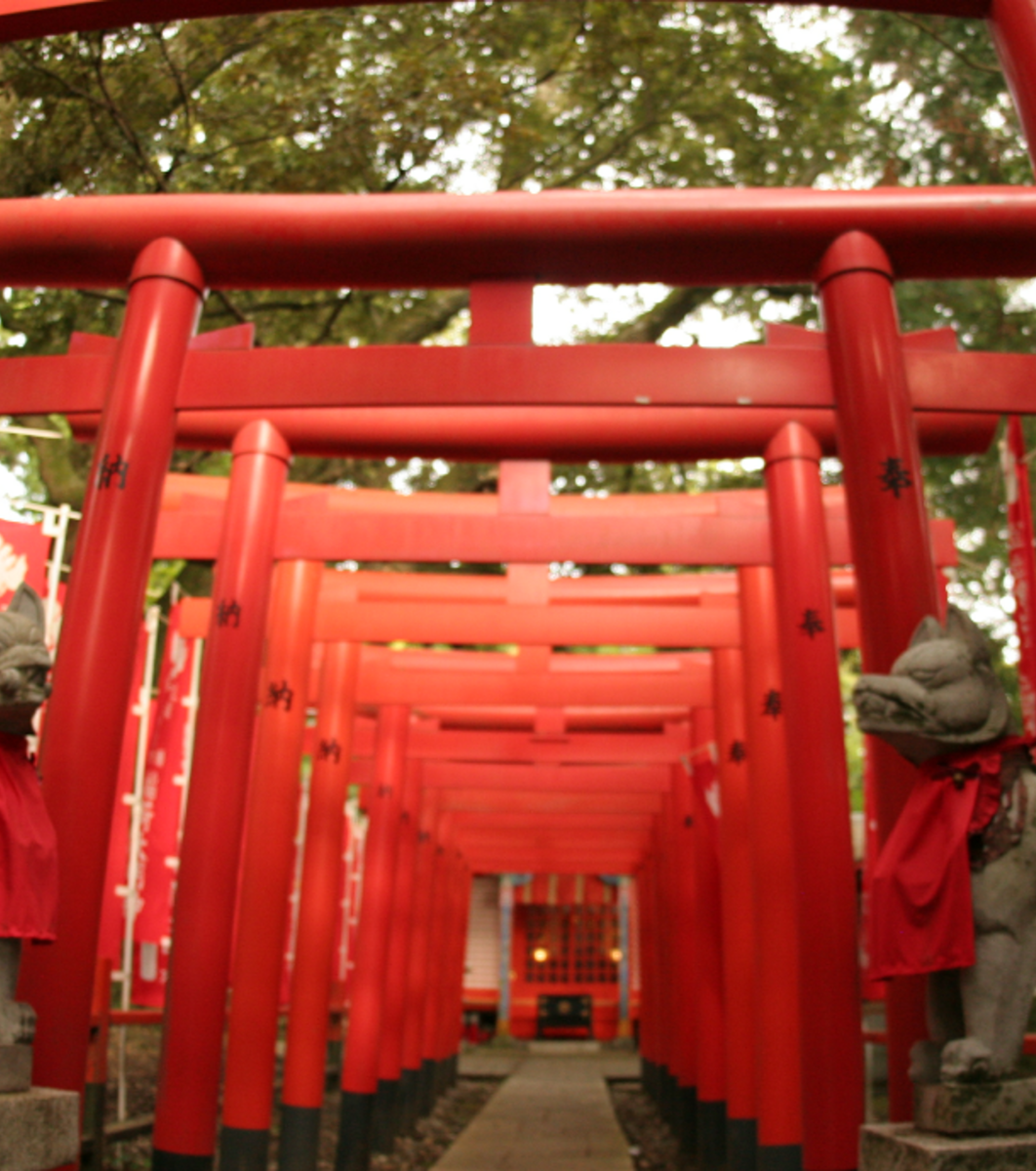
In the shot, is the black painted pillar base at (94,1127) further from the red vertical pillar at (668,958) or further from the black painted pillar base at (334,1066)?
the black painted pillar base at (334,1066)

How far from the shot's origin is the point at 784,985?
283 inches

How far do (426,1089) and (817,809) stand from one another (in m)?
12.1

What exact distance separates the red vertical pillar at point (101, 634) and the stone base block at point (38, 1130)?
25.9 inches

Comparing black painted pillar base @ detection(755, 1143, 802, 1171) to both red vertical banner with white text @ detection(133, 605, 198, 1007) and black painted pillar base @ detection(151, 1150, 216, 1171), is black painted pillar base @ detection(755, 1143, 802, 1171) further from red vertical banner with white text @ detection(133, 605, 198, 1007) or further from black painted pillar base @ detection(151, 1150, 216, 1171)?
red vertical banner with white text @ detection(133, 605, 198, 1007)

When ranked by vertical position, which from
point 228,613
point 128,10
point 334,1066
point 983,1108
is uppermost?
point 128,10

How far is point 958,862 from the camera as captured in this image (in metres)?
3.55

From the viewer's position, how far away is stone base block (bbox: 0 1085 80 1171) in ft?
10.8

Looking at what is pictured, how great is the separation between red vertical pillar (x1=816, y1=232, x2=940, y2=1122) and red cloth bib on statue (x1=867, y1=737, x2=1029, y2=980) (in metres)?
0.51

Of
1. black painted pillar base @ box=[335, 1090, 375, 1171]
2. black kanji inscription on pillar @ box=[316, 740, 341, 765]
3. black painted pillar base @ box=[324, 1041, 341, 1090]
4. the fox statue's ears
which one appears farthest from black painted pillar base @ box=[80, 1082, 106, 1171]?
black painted pillar base @ box=[324, 1041, 341, 1090]

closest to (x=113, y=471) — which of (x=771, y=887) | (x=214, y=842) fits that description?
(x=214, y=842)

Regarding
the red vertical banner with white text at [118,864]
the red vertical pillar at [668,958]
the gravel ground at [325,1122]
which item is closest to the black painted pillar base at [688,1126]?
the red vertical pillar at [668,958]

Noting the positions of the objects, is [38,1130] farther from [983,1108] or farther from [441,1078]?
[441,1078]

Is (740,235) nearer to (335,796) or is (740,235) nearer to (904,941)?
(904,941)

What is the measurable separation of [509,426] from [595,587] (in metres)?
3.82
